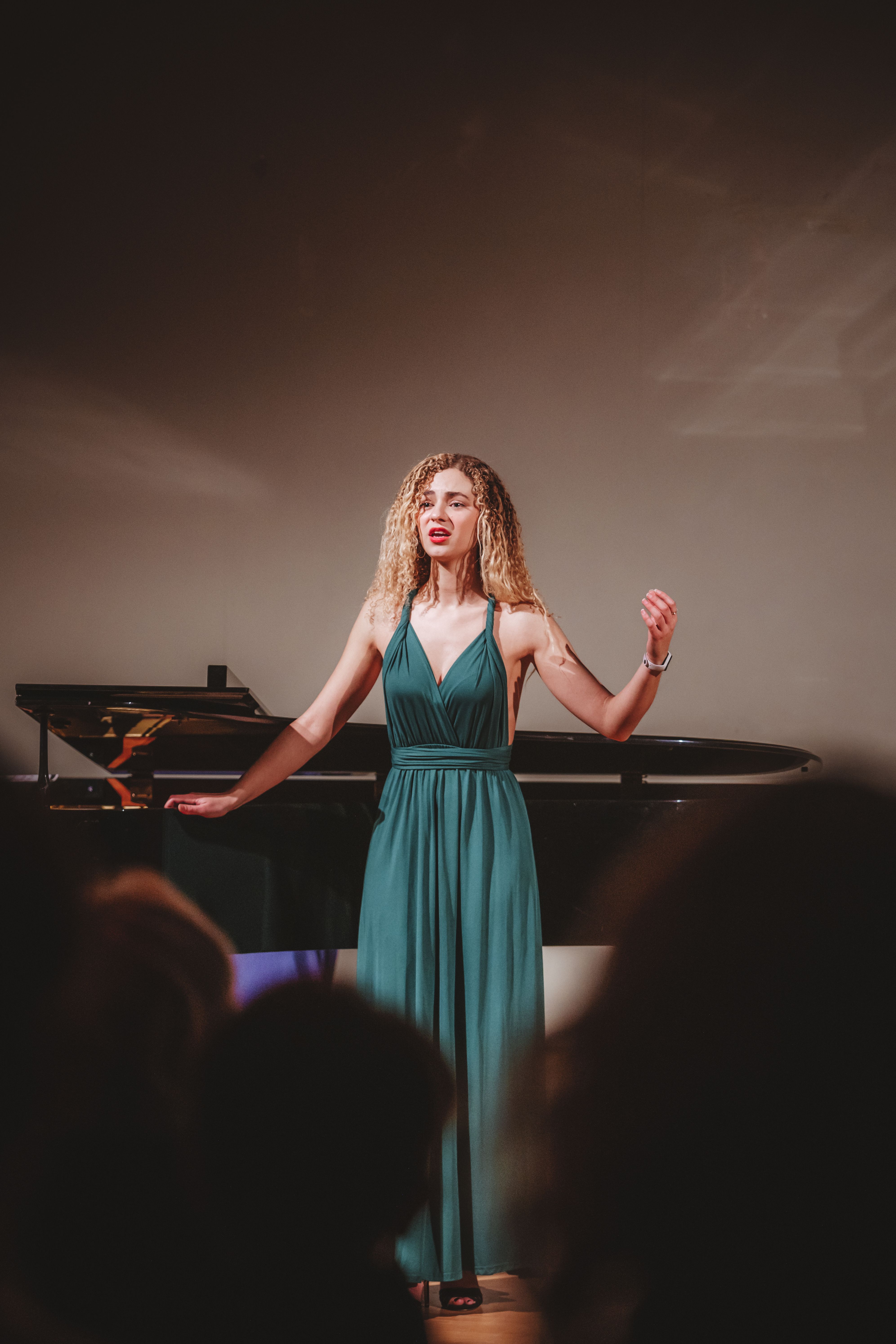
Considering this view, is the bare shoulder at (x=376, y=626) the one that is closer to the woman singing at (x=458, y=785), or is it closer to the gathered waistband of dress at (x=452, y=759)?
the woman singing at (x=458, y=785)

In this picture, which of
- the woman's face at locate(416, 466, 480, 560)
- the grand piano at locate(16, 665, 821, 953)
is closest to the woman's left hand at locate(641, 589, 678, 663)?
the woman's face at locate(416, 466, 480, 560)

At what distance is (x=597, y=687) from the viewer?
176 centimetres

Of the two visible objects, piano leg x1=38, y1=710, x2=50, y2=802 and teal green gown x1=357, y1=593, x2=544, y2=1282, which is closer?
teal green gown x1=357, y1=593, x2=544, y2=1282

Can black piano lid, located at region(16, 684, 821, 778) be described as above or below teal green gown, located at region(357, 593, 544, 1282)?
above

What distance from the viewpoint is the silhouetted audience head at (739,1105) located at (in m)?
0.37

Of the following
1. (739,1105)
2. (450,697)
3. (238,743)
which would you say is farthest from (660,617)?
(238,743)

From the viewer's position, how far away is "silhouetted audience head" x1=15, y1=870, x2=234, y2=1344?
0.43 m

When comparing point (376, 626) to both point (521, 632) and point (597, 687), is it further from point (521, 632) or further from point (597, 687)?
point (597, 687)

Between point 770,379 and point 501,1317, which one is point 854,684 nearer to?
point 770,379

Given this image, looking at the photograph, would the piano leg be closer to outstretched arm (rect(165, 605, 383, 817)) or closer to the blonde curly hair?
outstretched arm (rect(165, 605, 383, 817))

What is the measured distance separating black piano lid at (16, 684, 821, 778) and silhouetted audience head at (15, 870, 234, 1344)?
6.25 feet

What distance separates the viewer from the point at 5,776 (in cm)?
44

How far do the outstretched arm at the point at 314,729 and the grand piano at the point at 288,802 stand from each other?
→ 27cm

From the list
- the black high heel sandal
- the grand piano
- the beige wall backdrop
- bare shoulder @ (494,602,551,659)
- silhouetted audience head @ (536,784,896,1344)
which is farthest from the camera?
the beige wall backdrop
